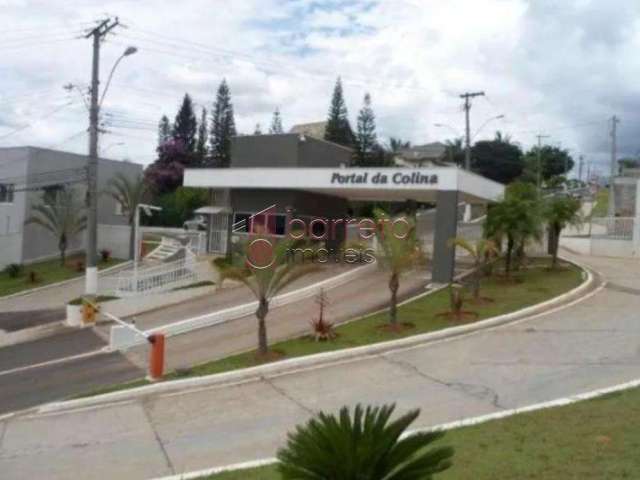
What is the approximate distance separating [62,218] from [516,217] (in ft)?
71.7

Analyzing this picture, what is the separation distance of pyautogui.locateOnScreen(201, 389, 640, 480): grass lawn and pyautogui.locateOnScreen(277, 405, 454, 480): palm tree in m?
2.04

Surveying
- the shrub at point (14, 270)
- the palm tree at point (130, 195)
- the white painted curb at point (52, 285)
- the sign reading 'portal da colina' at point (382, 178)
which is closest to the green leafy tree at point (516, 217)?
the sign reading 'portal da colina' at point (382, 178)

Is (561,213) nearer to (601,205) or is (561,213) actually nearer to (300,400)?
(300,400)

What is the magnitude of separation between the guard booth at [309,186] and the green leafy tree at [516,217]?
1500 mm

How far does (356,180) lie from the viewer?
24828 mm

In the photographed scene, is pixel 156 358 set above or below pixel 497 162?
below

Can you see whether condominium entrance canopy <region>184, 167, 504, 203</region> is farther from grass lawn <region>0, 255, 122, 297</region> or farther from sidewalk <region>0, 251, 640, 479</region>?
sidewalk <region>0, 251, 640, 479</region>

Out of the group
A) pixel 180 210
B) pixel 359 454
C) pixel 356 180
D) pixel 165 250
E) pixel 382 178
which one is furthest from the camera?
pixel 180 210

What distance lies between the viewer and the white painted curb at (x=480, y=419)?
820 cm

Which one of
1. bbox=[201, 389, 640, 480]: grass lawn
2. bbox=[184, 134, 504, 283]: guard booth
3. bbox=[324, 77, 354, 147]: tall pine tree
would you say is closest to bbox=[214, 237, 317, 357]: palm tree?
bbox=[201, 389, 640, 480]: grass lawn

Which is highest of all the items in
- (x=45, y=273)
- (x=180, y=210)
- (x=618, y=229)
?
(x=618, y=229)
